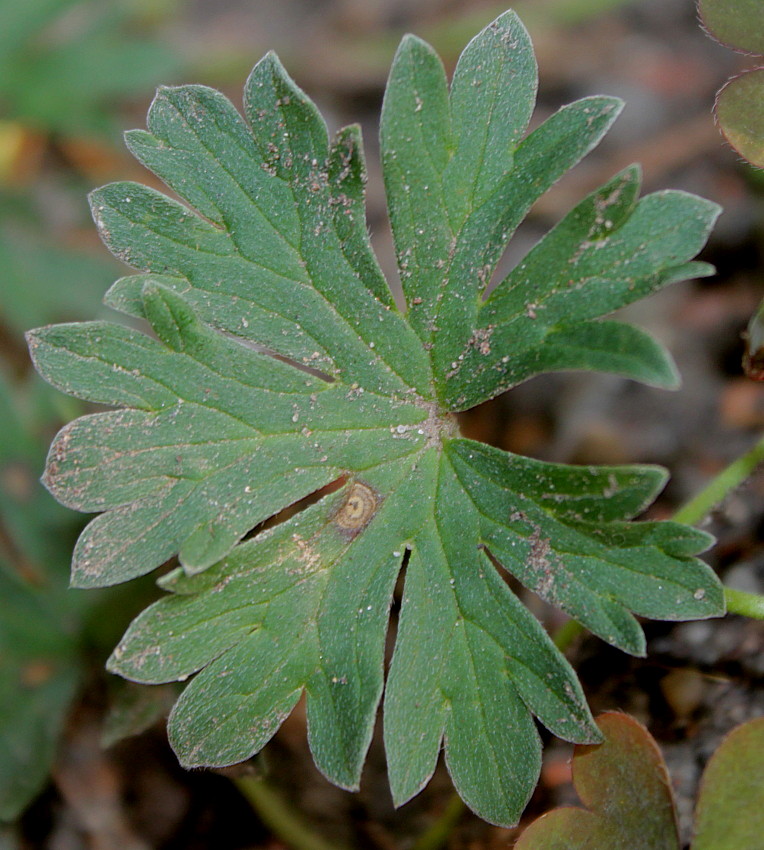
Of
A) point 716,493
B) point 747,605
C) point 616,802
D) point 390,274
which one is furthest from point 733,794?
point 390,274

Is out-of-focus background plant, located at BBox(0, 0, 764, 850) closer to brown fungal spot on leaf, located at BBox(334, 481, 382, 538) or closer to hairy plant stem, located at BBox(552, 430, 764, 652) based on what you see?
hairy plant stem, located at BBox(552, 430, 764, 652)

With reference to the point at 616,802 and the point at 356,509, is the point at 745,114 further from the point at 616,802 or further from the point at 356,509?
the point at 616,802

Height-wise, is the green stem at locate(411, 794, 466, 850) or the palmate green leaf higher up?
the palmate green leaf

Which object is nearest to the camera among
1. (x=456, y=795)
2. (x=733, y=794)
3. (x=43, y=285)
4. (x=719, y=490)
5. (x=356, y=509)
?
(x=733, y=794)

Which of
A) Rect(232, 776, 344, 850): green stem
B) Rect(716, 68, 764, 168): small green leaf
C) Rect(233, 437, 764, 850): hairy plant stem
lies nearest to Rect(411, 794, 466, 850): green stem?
Rect(233, 437, 764, 850): hairy plant stem

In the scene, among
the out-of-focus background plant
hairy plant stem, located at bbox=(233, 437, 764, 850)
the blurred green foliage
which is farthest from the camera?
the blurred green foliage

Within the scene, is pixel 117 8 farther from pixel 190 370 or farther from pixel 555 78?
pixel 190 370

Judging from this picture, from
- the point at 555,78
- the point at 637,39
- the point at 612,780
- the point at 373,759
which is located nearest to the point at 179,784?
the point at 373,759

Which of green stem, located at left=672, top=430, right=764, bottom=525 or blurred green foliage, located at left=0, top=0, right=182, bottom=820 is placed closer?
green stem, located at left=672, top=430, right=764, bottom=525
